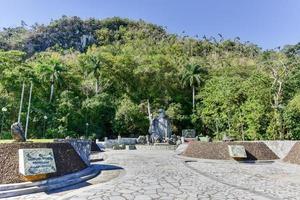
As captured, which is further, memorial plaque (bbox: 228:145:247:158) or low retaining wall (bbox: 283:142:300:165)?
memorial plaque (bbox: 228:145:247:158)

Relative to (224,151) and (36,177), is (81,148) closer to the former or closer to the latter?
(36,177)

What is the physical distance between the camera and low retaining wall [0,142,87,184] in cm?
1037

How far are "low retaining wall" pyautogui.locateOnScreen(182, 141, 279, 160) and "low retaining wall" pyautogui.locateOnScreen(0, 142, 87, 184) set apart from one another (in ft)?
30.1

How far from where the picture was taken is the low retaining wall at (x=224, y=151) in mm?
20936

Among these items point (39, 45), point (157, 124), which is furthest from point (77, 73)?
point (39, 45)

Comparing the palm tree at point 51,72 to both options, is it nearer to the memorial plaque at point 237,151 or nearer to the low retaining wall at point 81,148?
the memorial plaque at point 237,151

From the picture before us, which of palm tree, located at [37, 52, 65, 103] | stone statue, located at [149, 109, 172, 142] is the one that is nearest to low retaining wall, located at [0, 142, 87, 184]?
stone statue, located at [149, 109, 172, 142]

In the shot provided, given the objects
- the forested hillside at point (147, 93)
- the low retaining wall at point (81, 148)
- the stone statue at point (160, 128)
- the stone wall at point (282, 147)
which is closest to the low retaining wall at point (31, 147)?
the low retaining wall at point (81, 148)

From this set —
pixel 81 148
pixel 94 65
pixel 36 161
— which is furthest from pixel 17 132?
pixel 94 65

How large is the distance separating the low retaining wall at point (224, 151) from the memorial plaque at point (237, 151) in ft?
1.31

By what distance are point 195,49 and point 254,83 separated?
4079 cm

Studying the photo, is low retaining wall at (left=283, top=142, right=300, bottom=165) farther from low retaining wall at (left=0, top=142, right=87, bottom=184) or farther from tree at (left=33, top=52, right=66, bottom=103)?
tree at (left=33, top=52, right=66, bottom=103)

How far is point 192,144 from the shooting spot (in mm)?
22766

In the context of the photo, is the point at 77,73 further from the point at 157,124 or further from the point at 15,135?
the point at 15,135
